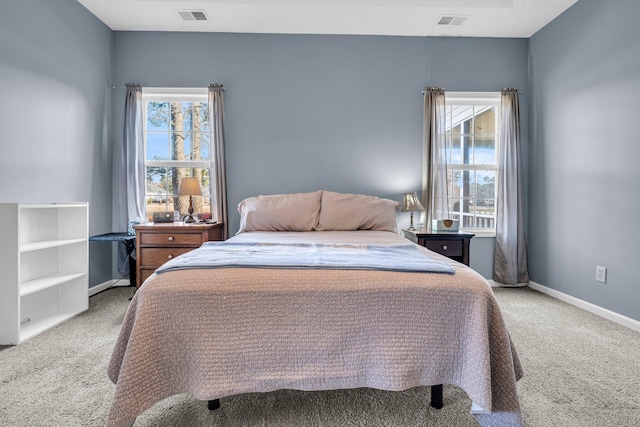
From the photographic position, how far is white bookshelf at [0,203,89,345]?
83.8 inches

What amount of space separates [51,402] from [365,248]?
5.58ft

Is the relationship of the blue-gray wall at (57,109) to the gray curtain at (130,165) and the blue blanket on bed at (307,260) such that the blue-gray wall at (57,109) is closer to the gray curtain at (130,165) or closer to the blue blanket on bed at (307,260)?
the gray curtain at (130,165)

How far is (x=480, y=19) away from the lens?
10.7 ft

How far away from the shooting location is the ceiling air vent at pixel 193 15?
3166mm

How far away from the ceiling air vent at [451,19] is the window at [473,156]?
0.83 m

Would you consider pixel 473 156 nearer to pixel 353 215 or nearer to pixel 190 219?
pixel 353 215

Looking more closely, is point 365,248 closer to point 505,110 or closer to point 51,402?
point 51,402

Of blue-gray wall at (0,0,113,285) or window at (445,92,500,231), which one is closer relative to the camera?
blue-gray wall at (0,0,113,285)

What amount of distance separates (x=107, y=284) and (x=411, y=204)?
131 inches

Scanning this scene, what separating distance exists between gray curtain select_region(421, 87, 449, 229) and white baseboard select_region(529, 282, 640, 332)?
4.13ft

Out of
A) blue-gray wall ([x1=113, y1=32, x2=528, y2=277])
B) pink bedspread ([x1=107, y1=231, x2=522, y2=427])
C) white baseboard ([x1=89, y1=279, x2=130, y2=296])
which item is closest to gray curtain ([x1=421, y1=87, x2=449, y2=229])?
blue-gray wall ([x1=113, y1=32, x2=528, y2=277])

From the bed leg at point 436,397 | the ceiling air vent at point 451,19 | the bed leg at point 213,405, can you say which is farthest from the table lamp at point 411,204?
the bed leg at point 213,405

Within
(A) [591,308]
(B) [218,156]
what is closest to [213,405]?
(B) [218,156]

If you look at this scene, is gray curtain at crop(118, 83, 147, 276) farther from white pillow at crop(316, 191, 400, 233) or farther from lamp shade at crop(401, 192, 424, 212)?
lamp shade at crop(401, 192, 424, 212)
